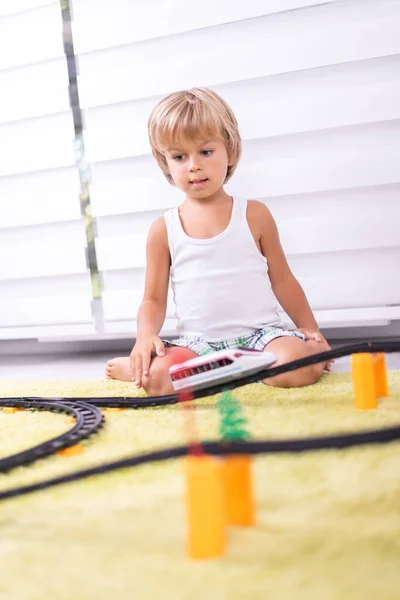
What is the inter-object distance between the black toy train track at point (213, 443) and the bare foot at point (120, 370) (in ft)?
0.71

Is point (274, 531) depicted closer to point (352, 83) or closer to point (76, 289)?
point (352, 83)

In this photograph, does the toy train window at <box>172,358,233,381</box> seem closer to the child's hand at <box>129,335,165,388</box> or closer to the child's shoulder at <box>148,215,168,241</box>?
the child's hand at <box>129,335,165,388</box>

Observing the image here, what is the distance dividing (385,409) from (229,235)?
1.78ft

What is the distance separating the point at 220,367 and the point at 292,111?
2.52ft

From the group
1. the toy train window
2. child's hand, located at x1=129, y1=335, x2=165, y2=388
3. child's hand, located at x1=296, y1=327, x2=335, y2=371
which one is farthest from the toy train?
child's hand, located at x1=296, y1=327, x2=335, y2=371

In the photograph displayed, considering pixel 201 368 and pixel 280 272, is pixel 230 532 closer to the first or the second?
pixel 201 368

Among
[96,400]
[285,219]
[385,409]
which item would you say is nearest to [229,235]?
[285,219]

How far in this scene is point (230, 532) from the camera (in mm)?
526

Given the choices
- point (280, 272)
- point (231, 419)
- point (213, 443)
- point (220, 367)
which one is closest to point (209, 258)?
point (280, 272)

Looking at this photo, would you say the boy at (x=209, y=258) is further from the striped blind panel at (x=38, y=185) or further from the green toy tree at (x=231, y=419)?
the striped blind panel at (x=38, y=185)

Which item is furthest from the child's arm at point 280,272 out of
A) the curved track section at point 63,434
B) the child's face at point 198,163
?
the curved track section at point 63,434

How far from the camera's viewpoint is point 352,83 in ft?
4.90

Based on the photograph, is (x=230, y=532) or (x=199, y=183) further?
(x=199, y=183)

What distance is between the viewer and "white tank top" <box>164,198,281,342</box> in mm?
1316
